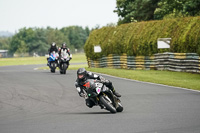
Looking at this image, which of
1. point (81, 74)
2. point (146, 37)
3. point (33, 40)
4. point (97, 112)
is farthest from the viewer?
point (33, 40)

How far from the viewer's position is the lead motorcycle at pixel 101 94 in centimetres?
1032

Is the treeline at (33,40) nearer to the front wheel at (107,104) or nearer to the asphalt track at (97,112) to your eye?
the asphalt track at (97,112)

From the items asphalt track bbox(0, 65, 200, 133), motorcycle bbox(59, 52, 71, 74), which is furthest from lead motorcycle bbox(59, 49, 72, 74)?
asphalt track bbox(0, 65, 200, 133)

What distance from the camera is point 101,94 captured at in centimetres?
1047

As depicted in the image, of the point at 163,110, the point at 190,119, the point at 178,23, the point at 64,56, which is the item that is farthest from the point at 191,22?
the point at 190,119

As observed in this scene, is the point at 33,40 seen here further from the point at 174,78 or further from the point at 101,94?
the point at 101,94

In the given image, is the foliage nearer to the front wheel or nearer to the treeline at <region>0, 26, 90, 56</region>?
the treeline at <region>0, 26, 90, 56</region>

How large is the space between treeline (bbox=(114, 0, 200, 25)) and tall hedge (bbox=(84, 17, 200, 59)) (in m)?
6.25

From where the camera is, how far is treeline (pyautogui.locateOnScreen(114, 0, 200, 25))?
3969cm

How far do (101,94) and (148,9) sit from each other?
125ft

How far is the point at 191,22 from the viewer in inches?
1019

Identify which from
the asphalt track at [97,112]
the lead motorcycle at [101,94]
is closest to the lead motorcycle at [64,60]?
the asphalt track at [97,112]

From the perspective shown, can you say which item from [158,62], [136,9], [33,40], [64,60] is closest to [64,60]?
[64,60]

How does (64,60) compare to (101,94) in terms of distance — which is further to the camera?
(64,60)
